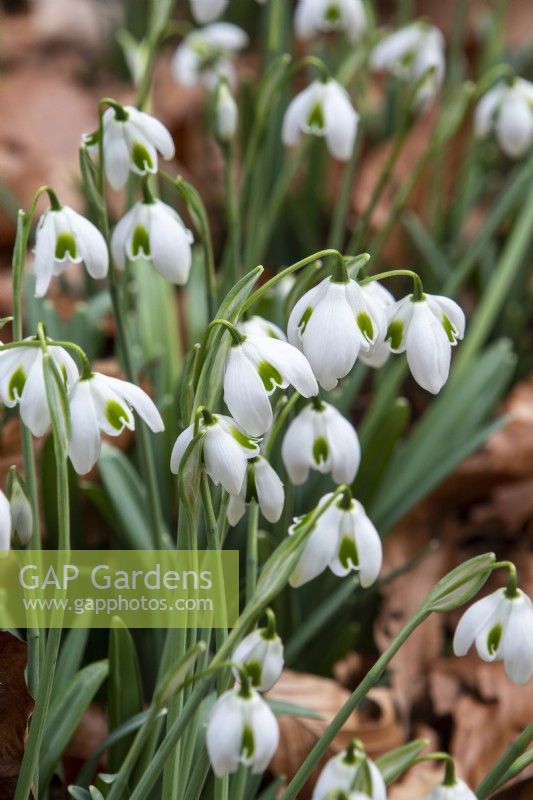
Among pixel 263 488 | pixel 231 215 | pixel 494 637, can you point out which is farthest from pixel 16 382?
pixel 231 215

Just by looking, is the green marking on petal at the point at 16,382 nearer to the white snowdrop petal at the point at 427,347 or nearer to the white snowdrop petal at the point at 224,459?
the white snowdrop petal at the point at 224,459

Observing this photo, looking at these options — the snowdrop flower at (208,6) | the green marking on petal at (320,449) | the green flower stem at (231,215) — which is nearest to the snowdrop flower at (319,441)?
the green marking on petal at (320,449)

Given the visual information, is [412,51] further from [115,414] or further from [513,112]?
[115,414]

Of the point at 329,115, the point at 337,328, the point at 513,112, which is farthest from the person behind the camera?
the point at 513,112

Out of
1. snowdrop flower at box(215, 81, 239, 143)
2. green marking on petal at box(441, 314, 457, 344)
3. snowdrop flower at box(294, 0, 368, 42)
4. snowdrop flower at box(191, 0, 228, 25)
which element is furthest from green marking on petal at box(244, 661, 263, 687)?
snowdrop flower at box(294, 0, 368, 42)

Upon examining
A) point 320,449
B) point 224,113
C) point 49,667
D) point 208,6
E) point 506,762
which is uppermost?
point 208,6

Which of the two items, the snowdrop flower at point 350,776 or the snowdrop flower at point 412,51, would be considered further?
the snowdrop flower at point 412,51
